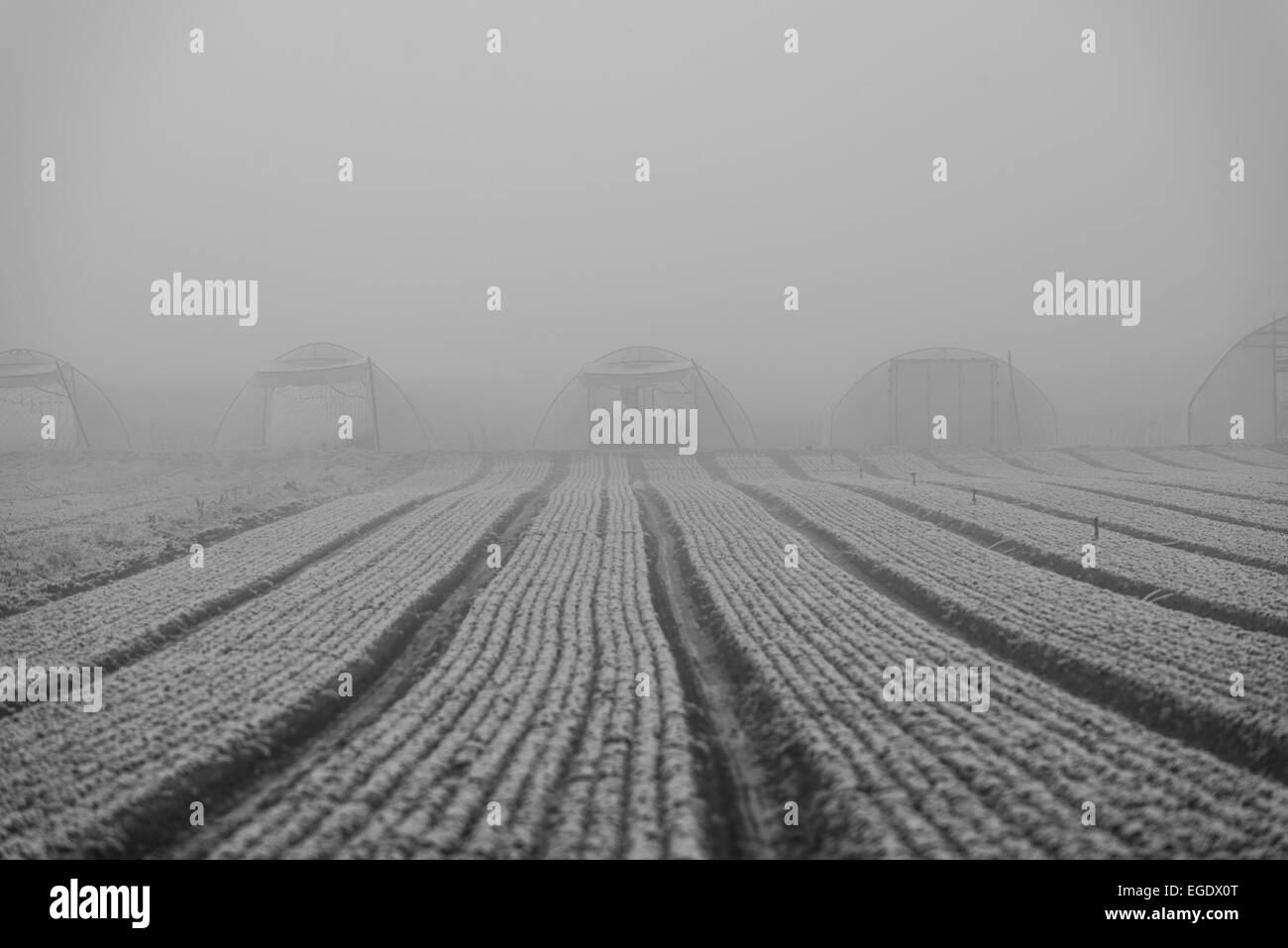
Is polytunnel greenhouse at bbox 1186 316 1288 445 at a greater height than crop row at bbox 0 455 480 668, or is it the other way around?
polytunnel greenhouse at bbox 1186 316 1288 445

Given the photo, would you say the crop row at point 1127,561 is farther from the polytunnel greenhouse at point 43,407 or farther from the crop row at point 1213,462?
the polytunnel greenhouse at point 43,407

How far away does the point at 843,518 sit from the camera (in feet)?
69.8

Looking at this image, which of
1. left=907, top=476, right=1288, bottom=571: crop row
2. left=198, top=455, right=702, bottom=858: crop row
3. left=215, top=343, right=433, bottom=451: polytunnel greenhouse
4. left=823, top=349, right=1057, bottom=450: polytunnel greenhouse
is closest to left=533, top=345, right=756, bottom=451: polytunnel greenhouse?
left=823, top=349, right=1057, bottom=450: polytunnel greenhouse

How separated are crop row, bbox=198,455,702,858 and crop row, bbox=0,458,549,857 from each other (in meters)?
0.98

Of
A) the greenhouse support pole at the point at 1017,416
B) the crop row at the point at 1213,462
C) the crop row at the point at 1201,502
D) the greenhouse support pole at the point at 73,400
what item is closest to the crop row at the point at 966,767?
the crop row at the point at 1201,502

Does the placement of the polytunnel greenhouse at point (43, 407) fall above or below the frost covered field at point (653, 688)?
above

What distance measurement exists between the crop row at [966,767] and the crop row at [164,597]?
25.8 ft

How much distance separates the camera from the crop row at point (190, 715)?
6.29 meters

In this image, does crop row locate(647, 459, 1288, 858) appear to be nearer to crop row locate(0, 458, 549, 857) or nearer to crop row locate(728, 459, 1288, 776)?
crop row locate(728, 459, 1288, 776)

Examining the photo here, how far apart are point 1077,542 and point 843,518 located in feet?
19.0

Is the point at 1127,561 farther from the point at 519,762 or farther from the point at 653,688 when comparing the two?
the point at 519,762

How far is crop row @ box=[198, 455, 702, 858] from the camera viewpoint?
5.71 metres

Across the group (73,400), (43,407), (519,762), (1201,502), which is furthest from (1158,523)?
(43,407)

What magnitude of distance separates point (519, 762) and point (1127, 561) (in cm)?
1275
